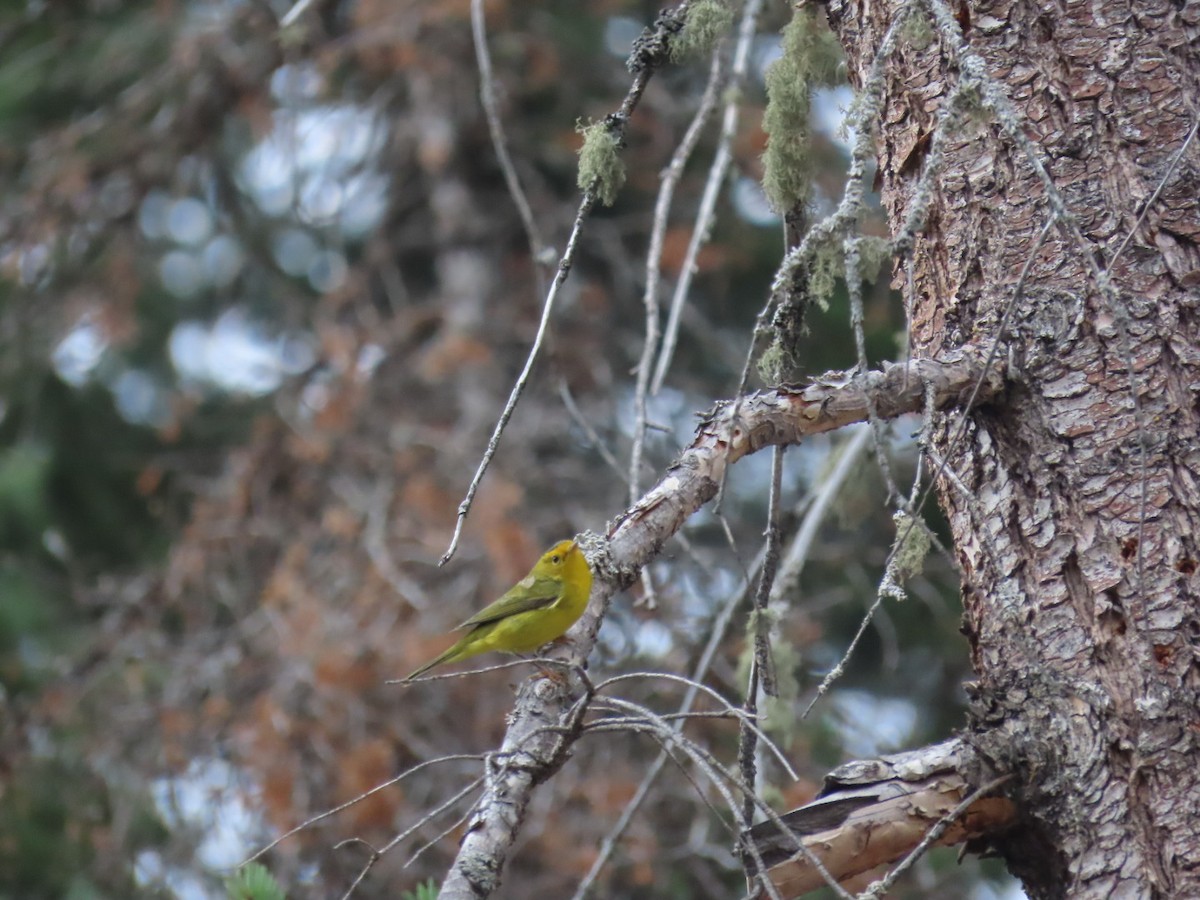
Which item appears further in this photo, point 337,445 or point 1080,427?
point 337,445

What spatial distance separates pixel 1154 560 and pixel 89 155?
677cm

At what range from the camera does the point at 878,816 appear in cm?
214

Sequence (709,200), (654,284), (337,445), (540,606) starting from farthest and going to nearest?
(337,445) < (540,606) < (709,200) < (654,284)

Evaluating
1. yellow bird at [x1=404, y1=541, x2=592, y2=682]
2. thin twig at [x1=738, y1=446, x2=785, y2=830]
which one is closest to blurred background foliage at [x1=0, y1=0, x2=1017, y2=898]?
yellow bird at [x1=404, y1=541, x2=592, y2=682]

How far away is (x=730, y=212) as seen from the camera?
25.9 ft

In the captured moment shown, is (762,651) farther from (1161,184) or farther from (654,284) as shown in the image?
(654,284)

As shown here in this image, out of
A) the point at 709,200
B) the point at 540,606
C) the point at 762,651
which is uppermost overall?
the point at 709,200

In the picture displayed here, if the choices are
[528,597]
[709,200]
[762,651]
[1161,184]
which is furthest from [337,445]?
[1161,184]

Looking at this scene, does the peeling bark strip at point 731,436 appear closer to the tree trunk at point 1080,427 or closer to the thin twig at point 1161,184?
the tree trunk at point 1080,427

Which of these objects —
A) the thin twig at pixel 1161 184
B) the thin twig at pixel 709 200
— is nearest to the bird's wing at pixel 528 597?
the thin twig at pixel 709 200

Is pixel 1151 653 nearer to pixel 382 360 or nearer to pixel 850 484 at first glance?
pixel 850 484

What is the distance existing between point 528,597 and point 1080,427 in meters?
2.25

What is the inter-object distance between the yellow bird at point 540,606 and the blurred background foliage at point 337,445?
93 cm

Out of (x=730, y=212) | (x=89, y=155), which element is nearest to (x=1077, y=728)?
(x=730, y=212)
